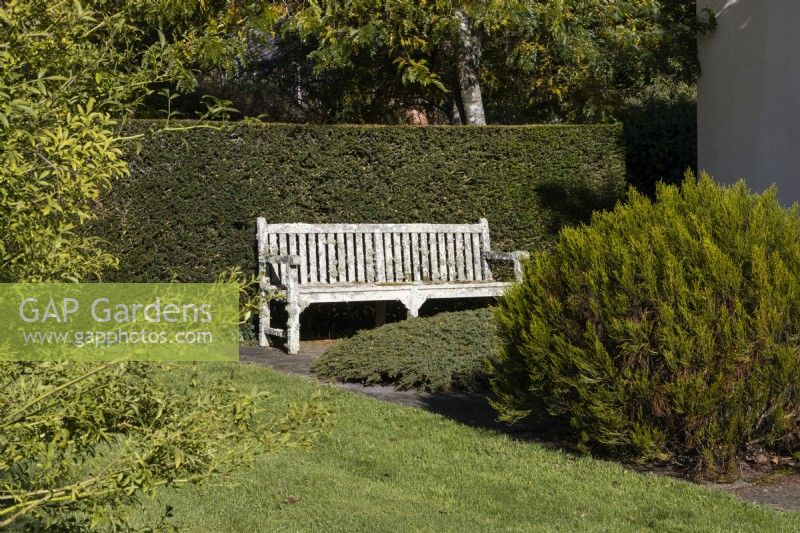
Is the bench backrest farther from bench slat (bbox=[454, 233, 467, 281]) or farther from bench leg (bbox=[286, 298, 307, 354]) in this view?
bench leg (bbox=[286, 298, 307, 354])

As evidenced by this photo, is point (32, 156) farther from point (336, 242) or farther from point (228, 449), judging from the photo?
point (336, 242)

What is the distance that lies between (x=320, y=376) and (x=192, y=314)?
5822 mm

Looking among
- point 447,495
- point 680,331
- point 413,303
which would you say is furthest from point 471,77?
point 447,495

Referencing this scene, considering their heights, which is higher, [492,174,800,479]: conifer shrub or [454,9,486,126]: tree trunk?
[454,9,486,126]: tree trunk

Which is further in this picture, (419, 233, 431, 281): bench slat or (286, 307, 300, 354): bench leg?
(419, 233, 431, 281): bench slat

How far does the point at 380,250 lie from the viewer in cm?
1079

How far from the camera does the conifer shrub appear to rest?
16.8ft

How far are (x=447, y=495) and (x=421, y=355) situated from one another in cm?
327

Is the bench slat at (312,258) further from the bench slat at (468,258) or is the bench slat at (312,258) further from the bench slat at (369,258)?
the bench slat at (468,258)

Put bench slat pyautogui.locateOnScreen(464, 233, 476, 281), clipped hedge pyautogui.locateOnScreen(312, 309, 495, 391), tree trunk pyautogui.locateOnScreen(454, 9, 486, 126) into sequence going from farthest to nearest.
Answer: tree trunk pyautogui.locateOnScreen(454, 9, 486, 126), bench slat pyautogui.locateOnScreen(464, 233, 476, 281), clipped hedge pyautogui.locateOnScreen(312, 309, 495, 391)

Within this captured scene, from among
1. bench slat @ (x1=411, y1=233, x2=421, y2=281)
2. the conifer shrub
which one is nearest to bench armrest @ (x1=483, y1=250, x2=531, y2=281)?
bench slat @ (x1=411, y1=233, x2=421, y2=281)

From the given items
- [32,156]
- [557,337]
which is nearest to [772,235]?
[557,337]

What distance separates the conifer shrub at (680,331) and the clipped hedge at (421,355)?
6.47ft

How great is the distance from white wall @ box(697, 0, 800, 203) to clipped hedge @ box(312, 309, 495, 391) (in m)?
3.64
